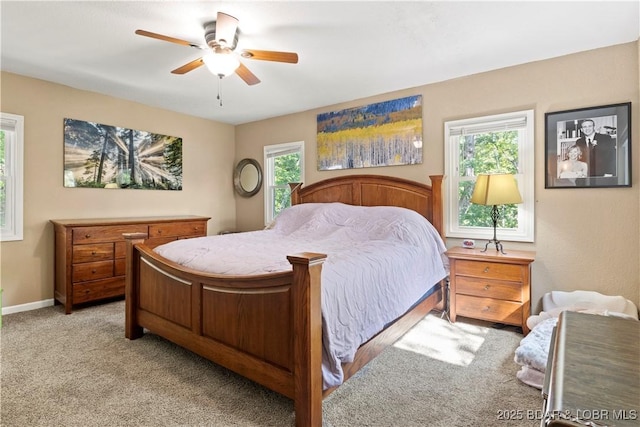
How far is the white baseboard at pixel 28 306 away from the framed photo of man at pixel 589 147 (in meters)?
5.21

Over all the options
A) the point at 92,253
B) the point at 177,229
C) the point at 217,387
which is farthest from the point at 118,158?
the point at 217,387

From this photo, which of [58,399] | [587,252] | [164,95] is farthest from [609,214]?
[164,95]

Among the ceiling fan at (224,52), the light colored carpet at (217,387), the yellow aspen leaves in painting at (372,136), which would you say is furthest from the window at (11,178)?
the yellow aspen leaves in painting at (372,136)

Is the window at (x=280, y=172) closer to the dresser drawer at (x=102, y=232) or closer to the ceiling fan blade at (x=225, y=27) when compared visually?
the dresser drawer at (x=102, y=232)

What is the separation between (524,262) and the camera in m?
2.68

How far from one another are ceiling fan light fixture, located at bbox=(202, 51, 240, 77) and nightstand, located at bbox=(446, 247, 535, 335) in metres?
2.42

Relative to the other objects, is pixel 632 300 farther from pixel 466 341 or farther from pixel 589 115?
pixel 589 115

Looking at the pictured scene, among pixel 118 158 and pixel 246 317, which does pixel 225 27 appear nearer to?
pixel 246 317

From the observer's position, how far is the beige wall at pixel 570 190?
264 centimetres

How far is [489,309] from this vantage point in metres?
2.85

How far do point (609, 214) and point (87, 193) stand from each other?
17.3 feet

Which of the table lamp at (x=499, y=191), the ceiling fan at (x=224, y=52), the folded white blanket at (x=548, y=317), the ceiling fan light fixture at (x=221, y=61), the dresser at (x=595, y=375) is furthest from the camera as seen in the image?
the table lamp at (x=499, y=191)

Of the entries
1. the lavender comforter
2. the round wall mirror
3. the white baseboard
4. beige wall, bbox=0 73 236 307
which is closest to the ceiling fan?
the lavender comforter

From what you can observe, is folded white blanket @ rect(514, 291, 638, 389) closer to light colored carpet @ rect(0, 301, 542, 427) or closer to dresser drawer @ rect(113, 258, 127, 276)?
light colored carpet @ rect(0, 301, 542, 427)
